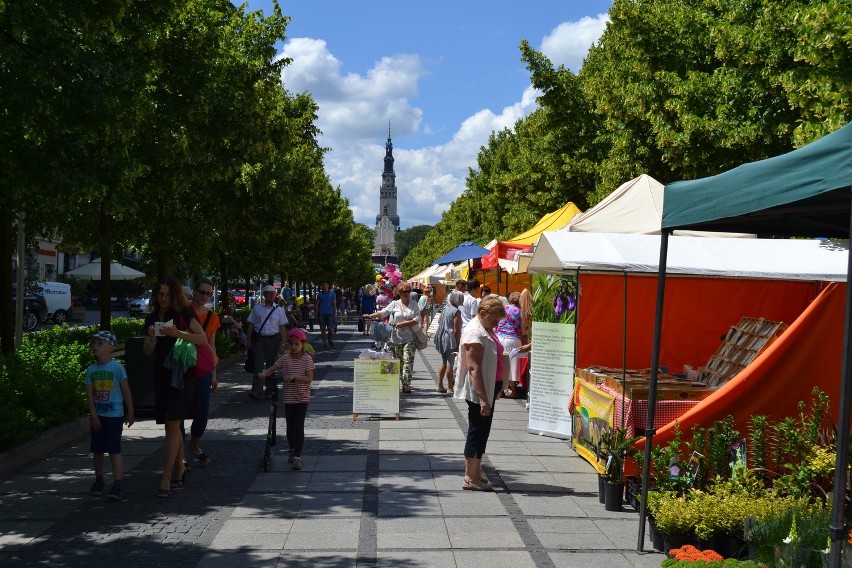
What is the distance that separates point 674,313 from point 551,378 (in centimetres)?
175

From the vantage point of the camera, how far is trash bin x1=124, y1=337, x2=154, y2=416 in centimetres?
1056

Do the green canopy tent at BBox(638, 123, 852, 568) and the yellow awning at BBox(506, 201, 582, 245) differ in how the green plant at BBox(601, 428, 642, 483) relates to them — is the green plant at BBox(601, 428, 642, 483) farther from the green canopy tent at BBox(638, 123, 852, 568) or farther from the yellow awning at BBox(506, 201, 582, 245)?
the yellow awning at BBox(506, 201, 582, 245)

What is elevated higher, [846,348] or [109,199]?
[109,199]

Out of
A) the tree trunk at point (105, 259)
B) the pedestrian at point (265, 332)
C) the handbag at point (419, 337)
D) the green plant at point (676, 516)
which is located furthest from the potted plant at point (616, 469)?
the tree trunk at point (105, 259)

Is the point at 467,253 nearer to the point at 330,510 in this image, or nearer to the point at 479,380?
the point at 479,380

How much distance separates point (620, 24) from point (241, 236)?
10555mm

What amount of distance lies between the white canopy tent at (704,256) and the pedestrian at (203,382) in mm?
3551

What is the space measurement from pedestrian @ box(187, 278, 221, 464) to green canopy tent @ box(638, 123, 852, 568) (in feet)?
14.6

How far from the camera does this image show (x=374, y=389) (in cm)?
1338

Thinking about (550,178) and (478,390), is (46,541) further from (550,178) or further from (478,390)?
(550,178)

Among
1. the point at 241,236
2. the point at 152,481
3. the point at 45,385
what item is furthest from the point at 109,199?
the point at 241,236

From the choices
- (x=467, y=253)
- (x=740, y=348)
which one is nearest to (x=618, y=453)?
(x=740, y=348)

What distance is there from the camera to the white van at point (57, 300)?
137 ft

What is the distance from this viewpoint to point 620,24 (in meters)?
21.3
